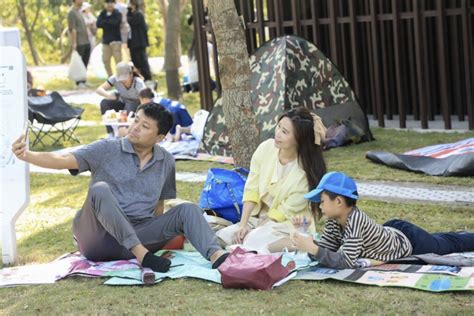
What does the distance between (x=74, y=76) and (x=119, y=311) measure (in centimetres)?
1659

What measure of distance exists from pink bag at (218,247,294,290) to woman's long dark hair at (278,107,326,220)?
85 cm

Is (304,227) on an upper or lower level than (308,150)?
lower

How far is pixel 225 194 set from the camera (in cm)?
712

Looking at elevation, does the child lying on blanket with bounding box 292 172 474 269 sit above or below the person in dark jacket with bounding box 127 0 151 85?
below

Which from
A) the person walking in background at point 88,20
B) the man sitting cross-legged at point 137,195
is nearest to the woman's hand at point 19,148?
the man sitting cross-legged at point 137,195

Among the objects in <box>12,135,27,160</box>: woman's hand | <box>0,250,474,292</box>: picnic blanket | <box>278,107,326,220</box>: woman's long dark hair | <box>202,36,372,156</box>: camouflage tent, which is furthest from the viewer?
<box>202,36,372,156</box>: camouflage tent

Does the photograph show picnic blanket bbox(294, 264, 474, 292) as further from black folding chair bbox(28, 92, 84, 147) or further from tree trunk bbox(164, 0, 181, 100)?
tree trunk bbox(164, 0, 181, 100)

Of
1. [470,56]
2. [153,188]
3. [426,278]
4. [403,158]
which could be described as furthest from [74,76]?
[426,278]

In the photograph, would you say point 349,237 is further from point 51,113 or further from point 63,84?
point 63,84

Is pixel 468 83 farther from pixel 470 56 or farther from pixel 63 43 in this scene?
pixel 63 43

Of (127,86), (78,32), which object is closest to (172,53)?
(78,32)

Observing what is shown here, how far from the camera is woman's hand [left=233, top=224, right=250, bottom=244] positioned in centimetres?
643

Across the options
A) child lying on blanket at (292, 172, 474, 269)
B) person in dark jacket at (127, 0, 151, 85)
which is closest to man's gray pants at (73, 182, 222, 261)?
child lying on blanket at (292, 172, 474, 269)

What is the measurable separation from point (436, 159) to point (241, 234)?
11.5 feet
